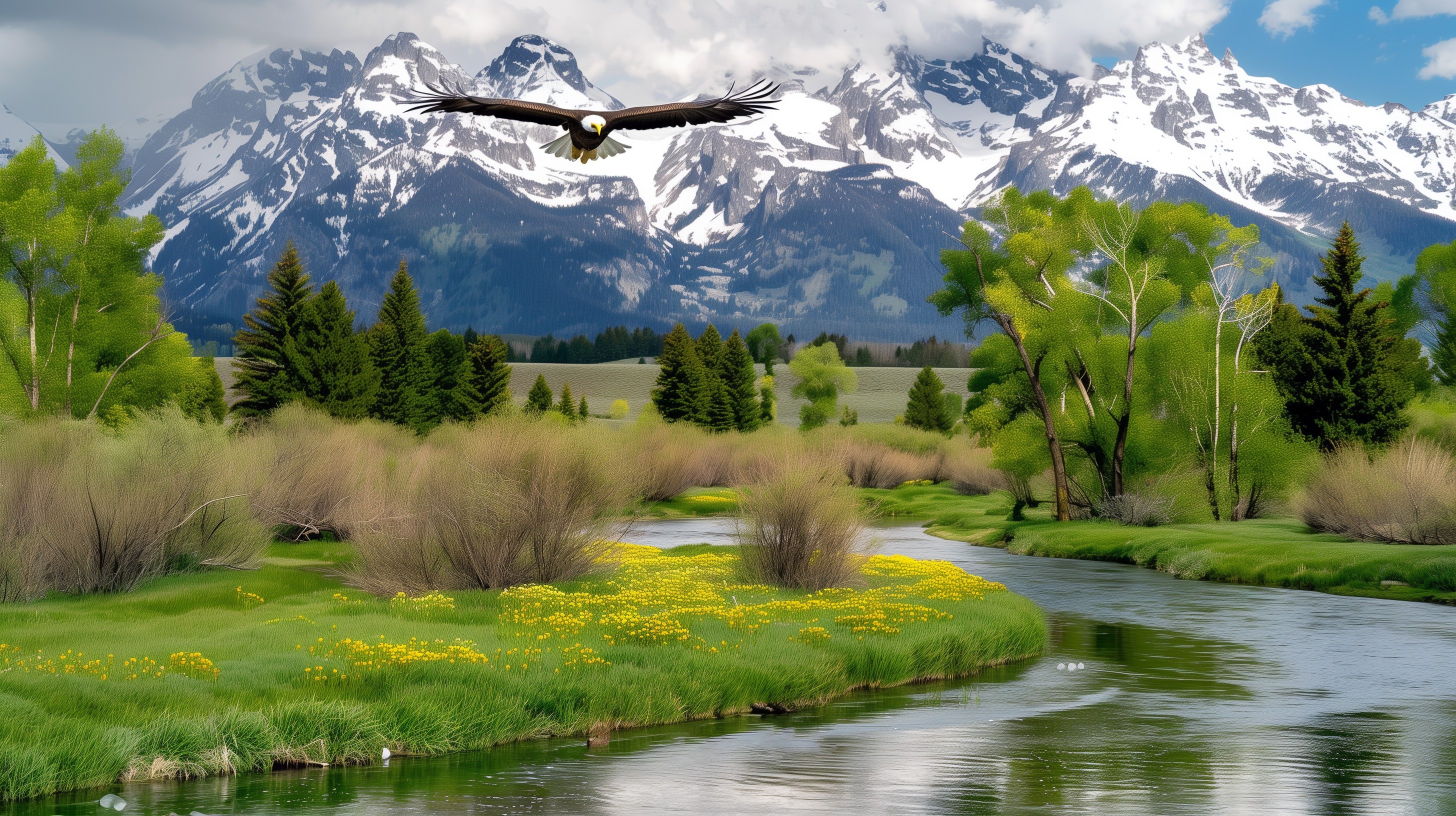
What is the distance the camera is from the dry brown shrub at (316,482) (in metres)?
32.9

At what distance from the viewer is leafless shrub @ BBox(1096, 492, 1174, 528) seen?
5088 centimetres

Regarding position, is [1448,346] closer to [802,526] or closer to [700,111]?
[802,526]

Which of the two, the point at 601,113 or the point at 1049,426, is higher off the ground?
the point at 601,113

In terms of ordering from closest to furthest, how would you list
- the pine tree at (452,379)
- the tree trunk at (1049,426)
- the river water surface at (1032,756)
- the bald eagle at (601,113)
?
the river water surface at (1032,756) < the bald eagle at (601,113) < the tree trunk at (1049,426) < the pine tree at (452,379)

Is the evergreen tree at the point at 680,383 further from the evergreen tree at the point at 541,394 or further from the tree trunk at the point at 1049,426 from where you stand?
the tree trunk at the point at 1049,426

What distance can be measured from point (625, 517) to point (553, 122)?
44.4 ft

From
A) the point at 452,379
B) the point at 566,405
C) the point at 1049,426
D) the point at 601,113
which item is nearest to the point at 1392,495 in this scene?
the point at 1049,426

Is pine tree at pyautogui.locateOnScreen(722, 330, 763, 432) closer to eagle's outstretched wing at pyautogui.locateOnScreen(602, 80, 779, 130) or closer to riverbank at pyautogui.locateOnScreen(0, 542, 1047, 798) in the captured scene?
riverbank at pyautogui.locateOnScreen(0, 542, 1047, 798)

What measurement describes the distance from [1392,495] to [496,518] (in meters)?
30.4

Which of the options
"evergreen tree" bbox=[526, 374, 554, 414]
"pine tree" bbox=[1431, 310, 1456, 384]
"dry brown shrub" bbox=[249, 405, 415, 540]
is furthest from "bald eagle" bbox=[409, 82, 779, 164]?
"evergreen tree" bbox=[526, 374, 554, 414]

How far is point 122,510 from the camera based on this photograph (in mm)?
24297

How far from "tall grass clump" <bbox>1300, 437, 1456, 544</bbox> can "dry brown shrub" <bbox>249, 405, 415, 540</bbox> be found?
31.2 metres

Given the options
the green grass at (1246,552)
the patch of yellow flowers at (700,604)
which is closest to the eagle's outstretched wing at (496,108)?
the patch of yellow flowers at (700,604)

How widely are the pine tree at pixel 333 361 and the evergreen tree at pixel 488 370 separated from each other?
22.8 m
